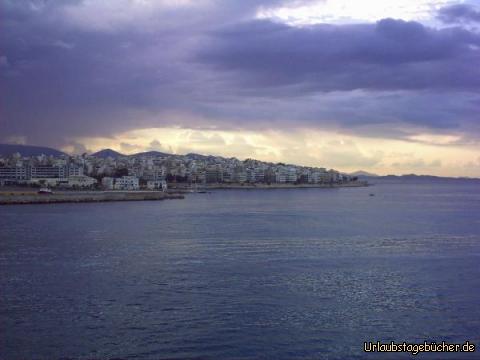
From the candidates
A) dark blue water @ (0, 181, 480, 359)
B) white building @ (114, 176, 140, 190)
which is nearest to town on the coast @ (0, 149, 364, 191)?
white building @ (114, 176, 140, 190)

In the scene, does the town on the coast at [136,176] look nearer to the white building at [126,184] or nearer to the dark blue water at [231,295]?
the white building at [126,184]

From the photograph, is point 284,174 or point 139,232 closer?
point 139,232

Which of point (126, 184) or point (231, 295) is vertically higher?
point (126, 184)

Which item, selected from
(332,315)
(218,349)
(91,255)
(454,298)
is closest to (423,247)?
(454,298)

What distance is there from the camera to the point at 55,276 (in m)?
19.8

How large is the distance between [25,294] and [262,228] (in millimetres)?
22709

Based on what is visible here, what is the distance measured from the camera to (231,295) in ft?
55.5

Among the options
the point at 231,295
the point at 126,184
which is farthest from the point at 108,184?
Answer: the point at 231,295

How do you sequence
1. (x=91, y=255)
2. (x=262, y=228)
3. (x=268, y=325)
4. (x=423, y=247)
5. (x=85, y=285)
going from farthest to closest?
1. (x=262, y=228)
2. (x=423, y=247)
3. (x=91, y=255)
4. (x=85, y=285)
5. (x=268, y=325)

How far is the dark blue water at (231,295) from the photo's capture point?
41.5ft

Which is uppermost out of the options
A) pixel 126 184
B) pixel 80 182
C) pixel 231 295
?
pixel 80 182

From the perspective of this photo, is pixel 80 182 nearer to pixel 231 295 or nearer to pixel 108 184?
pixel 108 184

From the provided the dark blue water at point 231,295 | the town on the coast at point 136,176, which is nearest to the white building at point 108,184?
the town on the coast at point 136,176

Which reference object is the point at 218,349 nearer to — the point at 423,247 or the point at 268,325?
the point at 268,325
